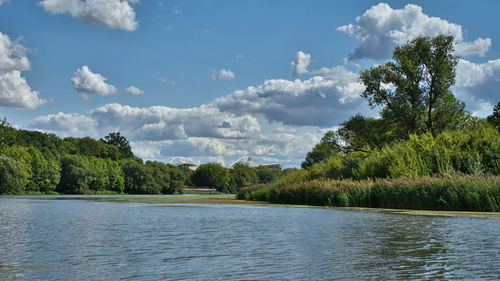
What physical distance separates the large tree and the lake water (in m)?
37.8

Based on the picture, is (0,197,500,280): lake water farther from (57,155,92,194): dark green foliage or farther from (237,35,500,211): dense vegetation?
(57,155,92,194): dark green foliage

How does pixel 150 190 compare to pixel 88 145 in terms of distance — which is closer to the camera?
pixel 150 190

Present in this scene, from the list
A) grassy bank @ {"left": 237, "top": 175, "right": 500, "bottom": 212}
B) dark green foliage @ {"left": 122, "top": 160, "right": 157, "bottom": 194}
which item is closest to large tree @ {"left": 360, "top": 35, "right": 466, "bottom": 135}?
grassy bank @ {"left": 237, "top": 175, "right": 500, "bottom": 212}

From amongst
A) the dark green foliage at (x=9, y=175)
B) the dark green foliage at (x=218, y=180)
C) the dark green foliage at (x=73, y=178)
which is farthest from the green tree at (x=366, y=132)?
the dark green foliage at (x=218, y=180)

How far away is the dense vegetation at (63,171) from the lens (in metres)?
90.8

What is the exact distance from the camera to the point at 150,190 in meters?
133

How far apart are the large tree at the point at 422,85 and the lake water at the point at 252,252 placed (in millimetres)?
37834

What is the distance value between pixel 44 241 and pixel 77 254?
9.86ft

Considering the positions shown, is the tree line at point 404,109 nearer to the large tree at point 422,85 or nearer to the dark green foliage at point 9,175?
the large tree at point 422,85

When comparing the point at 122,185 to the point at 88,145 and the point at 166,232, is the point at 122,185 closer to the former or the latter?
the point at 88,145

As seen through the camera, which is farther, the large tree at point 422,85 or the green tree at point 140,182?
the green tree at point 140,182

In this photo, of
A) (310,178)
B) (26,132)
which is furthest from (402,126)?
(26,132)

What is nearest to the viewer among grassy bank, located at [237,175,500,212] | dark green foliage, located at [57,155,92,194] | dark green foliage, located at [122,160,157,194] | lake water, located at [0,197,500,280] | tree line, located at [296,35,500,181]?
lake water, located at [0,197,500,280]

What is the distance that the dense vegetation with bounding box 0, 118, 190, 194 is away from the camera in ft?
298
